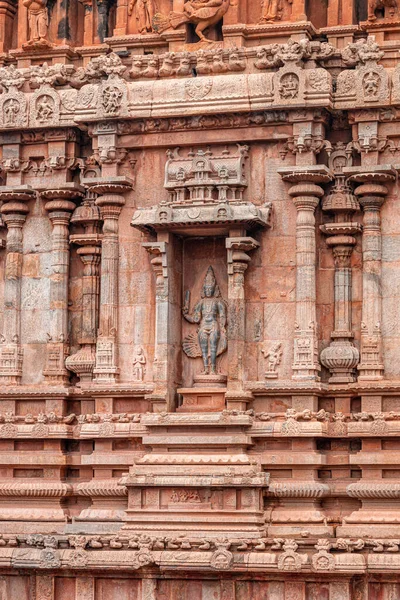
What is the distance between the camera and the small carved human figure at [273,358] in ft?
97.6

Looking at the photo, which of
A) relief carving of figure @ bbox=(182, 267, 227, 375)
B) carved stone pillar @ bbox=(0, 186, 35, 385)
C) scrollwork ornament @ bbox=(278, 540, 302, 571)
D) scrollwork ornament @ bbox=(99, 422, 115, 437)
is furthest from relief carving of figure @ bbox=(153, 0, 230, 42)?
scrollwork ornament @ bbox=(278, 540, 302, 571)

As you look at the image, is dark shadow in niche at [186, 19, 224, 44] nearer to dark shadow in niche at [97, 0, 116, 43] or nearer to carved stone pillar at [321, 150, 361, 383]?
dark shadow in niche at [97, 0, 116, 43]

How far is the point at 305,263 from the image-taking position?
2966 cm

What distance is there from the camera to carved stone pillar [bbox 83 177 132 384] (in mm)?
30656

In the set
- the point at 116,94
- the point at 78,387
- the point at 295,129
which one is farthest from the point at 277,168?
the point at 78,387

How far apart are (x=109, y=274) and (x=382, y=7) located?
658 centimetres

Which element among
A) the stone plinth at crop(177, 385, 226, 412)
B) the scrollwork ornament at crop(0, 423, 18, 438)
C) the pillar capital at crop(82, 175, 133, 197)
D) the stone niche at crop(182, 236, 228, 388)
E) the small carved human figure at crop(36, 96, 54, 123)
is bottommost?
the scrollwork ornament at crop(0, 423, 18, 438)

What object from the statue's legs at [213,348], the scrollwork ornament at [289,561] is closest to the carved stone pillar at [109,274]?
the statue's legs at [213,348]

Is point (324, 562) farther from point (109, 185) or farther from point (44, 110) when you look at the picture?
point (44, 110)

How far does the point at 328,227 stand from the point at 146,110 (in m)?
3.77

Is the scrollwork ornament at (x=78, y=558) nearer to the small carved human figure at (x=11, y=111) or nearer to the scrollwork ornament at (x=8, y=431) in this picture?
the scrollwork ornament at (x=8, y=431)

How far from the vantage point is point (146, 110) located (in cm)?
3062

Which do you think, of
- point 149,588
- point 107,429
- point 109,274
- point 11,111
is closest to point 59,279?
point 109,274

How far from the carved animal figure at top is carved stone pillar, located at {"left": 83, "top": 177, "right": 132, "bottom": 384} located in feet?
16.7
